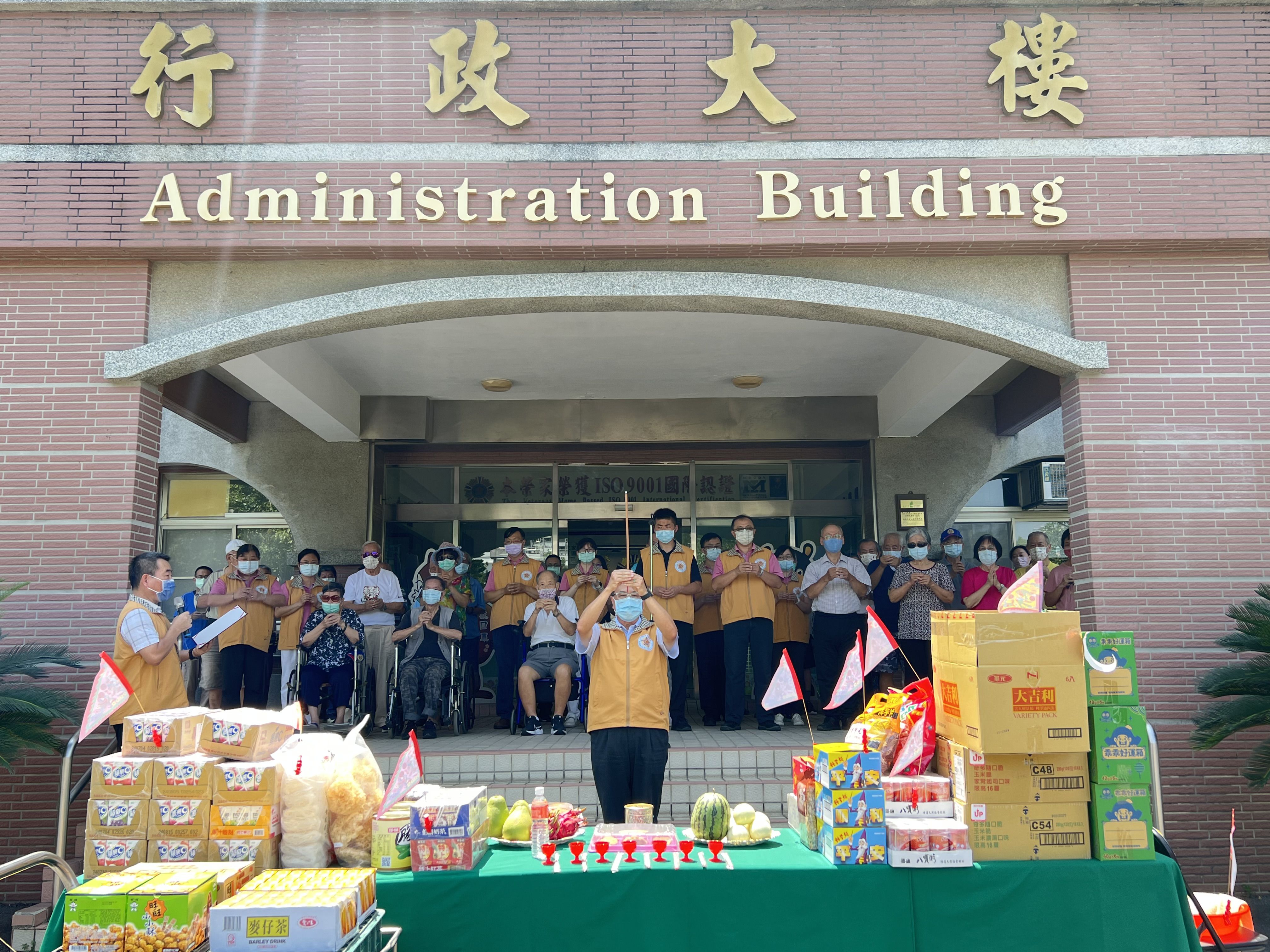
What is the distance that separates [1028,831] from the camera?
354cm

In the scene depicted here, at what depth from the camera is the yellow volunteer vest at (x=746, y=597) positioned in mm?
8211

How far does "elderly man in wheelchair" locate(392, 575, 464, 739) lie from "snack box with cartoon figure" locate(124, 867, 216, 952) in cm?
521

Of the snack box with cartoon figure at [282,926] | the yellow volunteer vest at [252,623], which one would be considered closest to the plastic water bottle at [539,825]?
the snack box with cartoon figure at [282,926]

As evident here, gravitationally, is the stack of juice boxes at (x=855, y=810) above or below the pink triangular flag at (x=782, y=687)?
below

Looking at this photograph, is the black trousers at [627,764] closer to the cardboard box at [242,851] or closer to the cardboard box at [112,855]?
the cardboard box at [242,851]

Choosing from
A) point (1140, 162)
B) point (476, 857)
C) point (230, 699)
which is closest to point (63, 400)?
point (230, 699)

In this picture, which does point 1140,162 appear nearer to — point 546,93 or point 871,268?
point 871,268

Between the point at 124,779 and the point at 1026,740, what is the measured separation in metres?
3.44

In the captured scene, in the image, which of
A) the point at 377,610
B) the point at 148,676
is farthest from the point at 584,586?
the point at 148,676

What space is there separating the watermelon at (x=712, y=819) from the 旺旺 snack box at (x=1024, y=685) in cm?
102

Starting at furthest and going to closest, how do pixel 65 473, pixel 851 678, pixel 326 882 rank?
pixel 65 473
pixel 851 678
pixel 326 882

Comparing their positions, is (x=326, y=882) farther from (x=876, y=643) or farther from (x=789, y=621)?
(x=789, y=621)

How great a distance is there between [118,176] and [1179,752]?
884 cm

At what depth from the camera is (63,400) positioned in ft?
22.1
